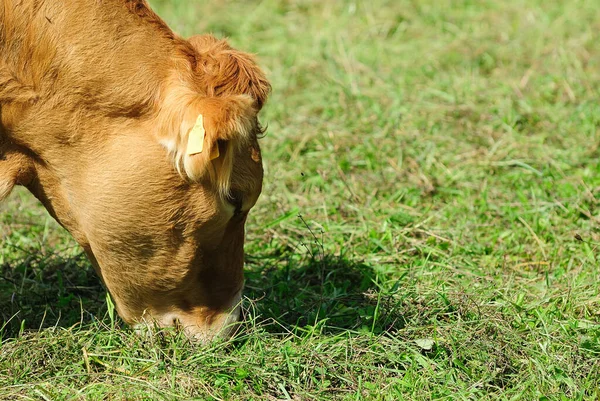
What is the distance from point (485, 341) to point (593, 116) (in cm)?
292

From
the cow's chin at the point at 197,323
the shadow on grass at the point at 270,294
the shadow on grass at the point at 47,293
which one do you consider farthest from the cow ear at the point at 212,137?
the shadow on grass at the point at 47,293

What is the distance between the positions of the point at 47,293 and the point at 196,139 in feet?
5.84

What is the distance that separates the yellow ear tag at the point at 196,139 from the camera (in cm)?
318

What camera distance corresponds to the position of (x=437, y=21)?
8031 millimetres

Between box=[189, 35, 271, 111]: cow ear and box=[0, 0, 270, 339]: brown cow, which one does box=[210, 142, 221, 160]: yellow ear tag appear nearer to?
box=[0, 0, 270, 339]: brown cow

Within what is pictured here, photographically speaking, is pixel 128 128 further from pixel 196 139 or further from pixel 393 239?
pixel 393 239

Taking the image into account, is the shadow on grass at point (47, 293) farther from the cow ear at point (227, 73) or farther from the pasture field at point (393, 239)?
the cow ear at point (227, 73)

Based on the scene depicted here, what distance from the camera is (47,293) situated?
4.53m

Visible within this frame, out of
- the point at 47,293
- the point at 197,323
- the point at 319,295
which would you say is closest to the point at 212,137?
the point at 197,323

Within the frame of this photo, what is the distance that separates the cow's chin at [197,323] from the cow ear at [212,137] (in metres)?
0.69

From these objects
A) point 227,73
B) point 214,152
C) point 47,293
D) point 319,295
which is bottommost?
point 47,293

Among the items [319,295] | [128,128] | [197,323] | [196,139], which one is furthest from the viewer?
[319,295]

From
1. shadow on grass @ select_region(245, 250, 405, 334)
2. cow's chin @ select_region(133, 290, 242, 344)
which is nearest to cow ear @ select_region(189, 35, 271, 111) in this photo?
cow's chin @ select_region(133, 290, 242, 344)

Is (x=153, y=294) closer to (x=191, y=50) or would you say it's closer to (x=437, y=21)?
(x=191, y=50)
